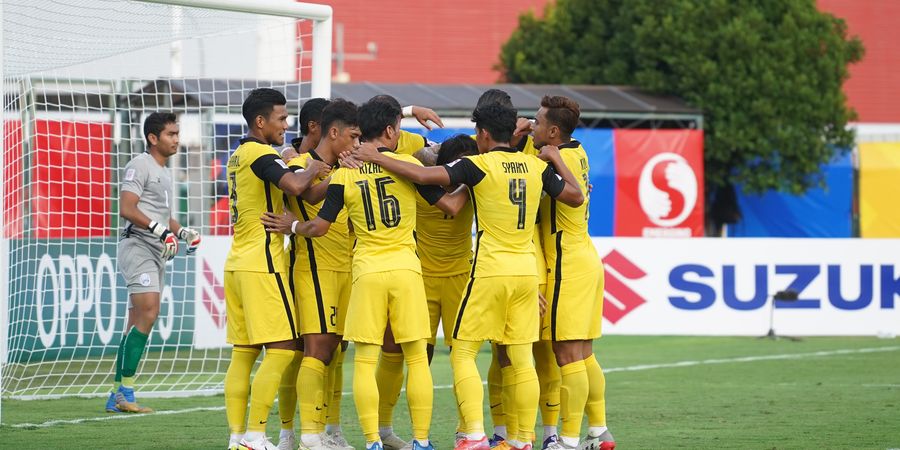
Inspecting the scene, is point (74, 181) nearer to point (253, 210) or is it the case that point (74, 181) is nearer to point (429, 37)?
point (253, 210)

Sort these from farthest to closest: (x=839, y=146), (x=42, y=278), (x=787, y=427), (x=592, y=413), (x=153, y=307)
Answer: (x=839, y=146) → (x=42, y=278) → (x=153, y=307) → (x=787, y=427) → (x=592, y=413)

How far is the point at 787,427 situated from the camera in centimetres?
922

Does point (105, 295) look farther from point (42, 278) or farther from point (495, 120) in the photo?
point (495, 120)

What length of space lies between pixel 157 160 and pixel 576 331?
4.36m

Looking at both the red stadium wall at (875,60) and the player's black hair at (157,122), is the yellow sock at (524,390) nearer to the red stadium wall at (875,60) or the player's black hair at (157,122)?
the player's black hair at (157,122)

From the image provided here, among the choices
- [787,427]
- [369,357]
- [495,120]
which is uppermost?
[495,120]

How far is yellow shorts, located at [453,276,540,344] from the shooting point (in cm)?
763

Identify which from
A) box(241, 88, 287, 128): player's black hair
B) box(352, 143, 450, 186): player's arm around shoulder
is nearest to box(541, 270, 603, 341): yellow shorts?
box(352, 143, 450, 186): player's arm around shoulder

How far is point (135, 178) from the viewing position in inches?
410

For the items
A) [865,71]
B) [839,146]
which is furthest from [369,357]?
[865,71]

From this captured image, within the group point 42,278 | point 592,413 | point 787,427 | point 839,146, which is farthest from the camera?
point 839,146

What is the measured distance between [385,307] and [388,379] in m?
0.96

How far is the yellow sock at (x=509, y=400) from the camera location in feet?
26.4

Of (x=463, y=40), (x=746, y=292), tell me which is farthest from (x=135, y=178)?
(x=463, y=40)
